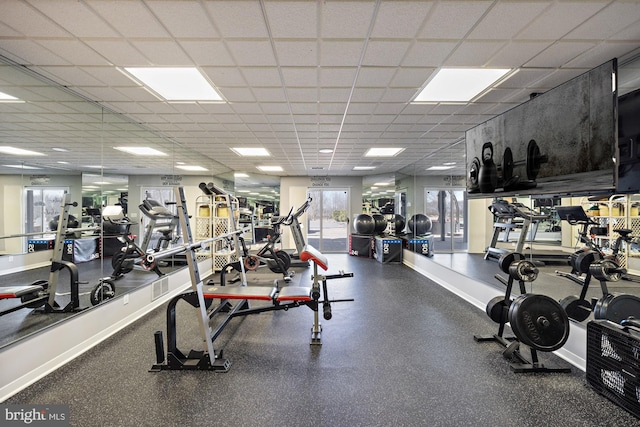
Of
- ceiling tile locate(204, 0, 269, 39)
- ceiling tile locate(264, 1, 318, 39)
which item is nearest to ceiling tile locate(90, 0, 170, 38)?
ceiling tile locate(204, 0, 269, 39)

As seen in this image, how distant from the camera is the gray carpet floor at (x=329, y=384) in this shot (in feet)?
6.10

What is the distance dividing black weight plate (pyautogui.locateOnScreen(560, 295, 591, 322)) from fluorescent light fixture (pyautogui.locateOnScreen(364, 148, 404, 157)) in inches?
150

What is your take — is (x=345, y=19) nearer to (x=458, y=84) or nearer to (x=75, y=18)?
(x=458, y=84)

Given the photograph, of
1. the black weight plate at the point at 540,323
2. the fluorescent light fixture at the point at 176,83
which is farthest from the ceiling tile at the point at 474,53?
the fluorescent light fixture at the point at 176,83

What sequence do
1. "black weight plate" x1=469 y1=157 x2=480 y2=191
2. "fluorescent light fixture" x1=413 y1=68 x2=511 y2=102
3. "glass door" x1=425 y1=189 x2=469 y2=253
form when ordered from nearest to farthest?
1. "fluorescent light fixture" x1=413 y1=68 x2=511 y2=102
2. "black weight plate" x1=469 y1=157 x2=480 y2=191
3. "glass door" x1=425 y1=189 x2=469 y2=253

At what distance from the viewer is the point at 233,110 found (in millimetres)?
3516

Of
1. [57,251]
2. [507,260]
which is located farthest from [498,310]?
[57,251]

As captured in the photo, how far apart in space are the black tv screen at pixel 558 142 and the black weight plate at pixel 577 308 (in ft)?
3.72

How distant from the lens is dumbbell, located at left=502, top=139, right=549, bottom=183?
2.84m

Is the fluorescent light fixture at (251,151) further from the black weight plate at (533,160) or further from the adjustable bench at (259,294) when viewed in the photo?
the black weight plate at (533,160)

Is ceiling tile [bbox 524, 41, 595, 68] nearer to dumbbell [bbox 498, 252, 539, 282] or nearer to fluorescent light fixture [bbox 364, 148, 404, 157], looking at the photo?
dumbbell [bbox 498, 252, 539, 282]

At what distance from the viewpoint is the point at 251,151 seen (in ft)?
19.2

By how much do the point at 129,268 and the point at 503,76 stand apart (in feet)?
18.4

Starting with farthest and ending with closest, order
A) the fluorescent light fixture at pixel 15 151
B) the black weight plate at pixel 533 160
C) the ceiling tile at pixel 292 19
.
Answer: the black weight plate at pixel 533 160
the fluorescent light fixture at pixel 15 151
the ceiling tile at pixel 292 19
